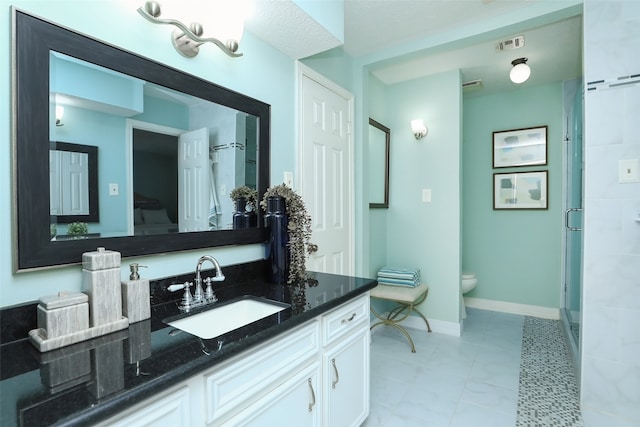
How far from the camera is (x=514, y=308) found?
11.9 ft

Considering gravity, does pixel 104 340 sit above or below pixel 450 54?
below

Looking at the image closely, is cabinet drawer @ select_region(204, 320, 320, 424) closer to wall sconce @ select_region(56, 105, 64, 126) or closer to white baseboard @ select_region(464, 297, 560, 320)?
wall sconce @ select_region(56, 105, 64, 126)

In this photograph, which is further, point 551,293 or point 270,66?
point 551,293

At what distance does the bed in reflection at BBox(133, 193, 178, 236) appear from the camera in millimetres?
1282

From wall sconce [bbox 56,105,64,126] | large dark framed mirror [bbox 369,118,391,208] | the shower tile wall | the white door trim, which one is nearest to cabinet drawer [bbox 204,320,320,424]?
wall sconce [bbox 56,105,64,126]

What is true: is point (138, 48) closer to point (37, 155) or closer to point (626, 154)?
point (37, 155)

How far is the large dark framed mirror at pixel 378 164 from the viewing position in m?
3.16

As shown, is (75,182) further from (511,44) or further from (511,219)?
(511,219)

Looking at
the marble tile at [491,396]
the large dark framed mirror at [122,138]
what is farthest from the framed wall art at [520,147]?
the large dark framed mirror at [122,138]

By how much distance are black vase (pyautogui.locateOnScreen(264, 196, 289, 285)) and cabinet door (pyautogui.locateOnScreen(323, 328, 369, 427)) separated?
45 cm

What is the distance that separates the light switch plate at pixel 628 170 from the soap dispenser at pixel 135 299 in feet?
7.91

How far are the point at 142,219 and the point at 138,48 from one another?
0.67m

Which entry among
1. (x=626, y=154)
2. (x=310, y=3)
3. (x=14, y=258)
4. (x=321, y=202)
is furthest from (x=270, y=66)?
(x=626, y=154)

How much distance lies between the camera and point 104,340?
94cm
